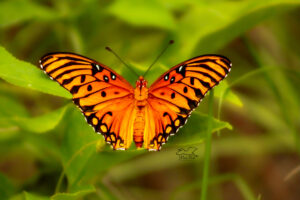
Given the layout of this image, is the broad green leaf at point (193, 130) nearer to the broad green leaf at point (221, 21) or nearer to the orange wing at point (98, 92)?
the orange wing at point (98, 92)

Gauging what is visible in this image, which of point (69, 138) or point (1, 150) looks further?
point (1, 150)

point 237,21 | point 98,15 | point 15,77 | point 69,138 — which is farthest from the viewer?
point 98,15

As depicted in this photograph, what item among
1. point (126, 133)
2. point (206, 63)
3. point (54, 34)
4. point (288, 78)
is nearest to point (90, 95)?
point (126, 133)

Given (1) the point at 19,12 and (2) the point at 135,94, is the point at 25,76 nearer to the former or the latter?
(2) the point at 135,94

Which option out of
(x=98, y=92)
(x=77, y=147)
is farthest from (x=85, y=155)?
(x=98, y=92)

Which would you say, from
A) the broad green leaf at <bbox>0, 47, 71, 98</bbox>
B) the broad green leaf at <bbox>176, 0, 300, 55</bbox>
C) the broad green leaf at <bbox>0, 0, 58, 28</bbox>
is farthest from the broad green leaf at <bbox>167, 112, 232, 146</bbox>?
the broad green leaf at <bbox>0, 0, 58, 28</bbox>

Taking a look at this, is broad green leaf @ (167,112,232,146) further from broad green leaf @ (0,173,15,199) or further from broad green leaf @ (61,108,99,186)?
broad green leaf @ (0,173,15,199)

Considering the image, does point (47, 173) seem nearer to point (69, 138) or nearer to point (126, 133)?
point (69, 138)
